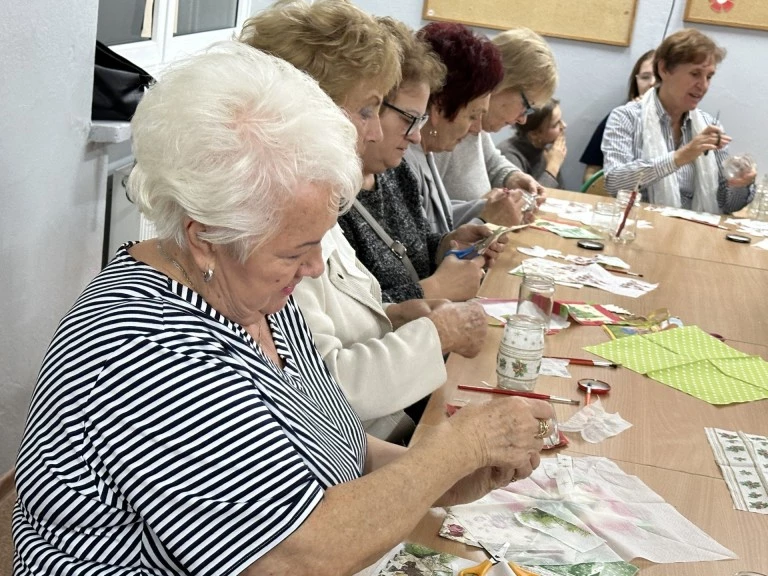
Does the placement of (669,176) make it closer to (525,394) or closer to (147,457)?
(525,394)

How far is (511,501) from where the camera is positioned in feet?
5.06

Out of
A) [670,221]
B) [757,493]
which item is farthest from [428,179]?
[757,493]

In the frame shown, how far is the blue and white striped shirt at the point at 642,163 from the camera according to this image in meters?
4.70

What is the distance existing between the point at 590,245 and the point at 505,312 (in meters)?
1.06

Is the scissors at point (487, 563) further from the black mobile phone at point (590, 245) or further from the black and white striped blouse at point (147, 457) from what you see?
the black mobile phone at point (590, 245)

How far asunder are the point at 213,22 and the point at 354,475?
4232mm

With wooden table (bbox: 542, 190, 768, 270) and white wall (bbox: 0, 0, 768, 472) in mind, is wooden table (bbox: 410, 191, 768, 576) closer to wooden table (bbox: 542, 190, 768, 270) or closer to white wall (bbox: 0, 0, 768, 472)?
wooden table (bbox: 542, 190, 768, 270)

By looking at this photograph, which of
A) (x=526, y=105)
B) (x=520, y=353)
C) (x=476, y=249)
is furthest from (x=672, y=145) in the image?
(x=520, y=353)

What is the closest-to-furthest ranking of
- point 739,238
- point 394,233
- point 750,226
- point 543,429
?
1. point 543,429
2. point 394,233
3. point 739,238
4. point 750,226

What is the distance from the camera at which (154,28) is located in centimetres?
414

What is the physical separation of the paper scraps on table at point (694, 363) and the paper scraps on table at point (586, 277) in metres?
0.42

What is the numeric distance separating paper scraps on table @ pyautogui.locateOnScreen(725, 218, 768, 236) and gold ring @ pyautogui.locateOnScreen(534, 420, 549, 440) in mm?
2937

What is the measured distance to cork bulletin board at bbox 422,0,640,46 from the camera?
604 cm

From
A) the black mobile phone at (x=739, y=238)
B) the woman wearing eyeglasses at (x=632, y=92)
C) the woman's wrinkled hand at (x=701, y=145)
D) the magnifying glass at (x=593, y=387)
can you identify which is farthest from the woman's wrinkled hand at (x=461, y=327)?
the woman wearing eyeglasses at (x=632, y=92)
